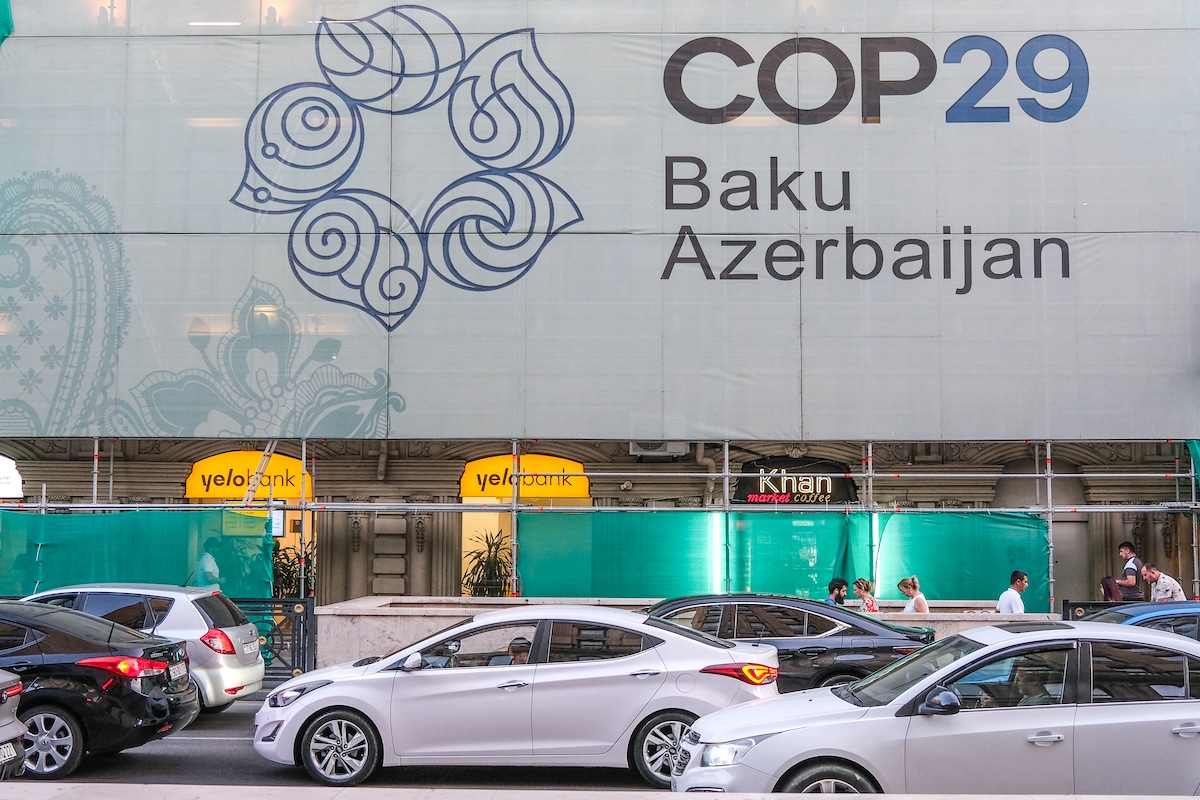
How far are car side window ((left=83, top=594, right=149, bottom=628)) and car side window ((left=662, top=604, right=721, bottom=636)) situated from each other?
206 inches

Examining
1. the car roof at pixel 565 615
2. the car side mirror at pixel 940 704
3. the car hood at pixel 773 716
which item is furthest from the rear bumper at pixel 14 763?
the car side mirror at pixel 940 704

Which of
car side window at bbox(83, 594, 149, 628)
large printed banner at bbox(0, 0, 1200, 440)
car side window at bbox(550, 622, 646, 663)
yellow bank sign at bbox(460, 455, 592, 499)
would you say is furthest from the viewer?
yellow bank sign at bbox(460, 455, 592, 499)

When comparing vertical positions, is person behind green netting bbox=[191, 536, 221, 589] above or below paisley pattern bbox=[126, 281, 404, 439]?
below

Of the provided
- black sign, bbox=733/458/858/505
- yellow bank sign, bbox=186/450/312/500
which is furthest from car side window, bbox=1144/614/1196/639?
yellow bank sign, bbox=186/450/312/500

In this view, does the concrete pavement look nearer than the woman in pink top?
Yes

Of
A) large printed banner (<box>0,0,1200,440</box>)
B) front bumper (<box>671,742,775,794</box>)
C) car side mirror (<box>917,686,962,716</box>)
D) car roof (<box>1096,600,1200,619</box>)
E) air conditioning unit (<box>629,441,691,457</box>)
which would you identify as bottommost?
front bumper (<box>671,742,775,794</box>)

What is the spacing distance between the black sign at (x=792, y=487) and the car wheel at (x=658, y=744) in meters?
10.9

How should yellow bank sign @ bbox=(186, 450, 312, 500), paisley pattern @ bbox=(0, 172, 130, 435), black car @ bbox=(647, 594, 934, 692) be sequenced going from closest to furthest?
1. black car @ bbox=(647, 594, 934, 692)
2. paisley pattern @ bbox=(0, 172, 130, 435)
3. yellow bank sign @ bbox=(186, 450, 312, 500)

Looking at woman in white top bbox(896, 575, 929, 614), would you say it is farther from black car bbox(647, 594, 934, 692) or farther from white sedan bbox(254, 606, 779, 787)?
white sedan bbox(254, 606, 779, 787)

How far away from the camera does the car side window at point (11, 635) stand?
9102mm

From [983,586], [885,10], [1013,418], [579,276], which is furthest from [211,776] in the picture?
[885,10]

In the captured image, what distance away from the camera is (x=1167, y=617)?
34.5 feet

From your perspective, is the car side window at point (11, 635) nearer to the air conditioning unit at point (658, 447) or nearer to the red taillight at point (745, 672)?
the red taillight at point (745, 672)

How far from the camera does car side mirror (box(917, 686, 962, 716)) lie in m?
6.77
